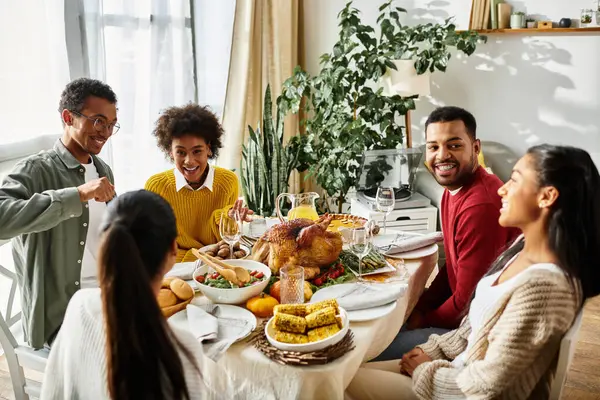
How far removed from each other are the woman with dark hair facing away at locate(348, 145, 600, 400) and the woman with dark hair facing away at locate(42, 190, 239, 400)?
0.66 m

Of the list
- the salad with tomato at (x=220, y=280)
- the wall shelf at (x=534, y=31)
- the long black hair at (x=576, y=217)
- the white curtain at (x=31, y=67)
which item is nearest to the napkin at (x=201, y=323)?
the salad with tomato at (x=220, y=280)

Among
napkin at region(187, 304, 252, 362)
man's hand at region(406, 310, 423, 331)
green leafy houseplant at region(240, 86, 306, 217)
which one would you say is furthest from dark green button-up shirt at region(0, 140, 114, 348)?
green leafy houseplant at region(240, 86, 306, 217)

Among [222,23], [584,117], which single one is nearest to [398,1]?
[222,23]

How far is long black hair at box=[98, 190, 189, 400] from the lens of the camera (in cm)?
98

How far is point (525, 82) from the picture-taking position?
3.91m

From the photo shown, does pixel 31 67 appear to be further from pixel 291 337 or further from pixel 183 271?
pixel 291 337

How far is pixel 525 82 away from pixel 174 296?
321cm

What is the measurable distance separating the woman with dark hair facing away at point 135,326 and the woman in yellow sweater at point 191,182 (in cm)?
114

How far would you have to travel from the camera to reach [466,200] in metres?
1.96

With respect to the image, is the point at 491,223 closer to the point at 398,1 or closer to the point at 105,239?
the point at 105,239

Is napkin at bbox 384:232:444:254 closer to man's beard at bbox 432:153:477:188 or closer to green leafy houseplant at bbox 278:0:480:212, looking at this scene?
man's beard at bbox 432:153:477:188

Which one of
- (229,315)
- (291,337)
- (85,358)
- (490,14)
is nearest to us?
(85,358)

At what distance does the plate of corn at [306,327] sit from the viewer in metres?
1.32

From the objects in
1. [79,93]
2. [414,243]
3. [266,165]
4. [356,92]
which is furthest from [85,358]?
[356,92]
